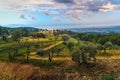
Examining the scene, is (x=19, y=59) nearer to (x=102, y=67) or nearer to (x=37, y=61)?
(x=37, y=61)

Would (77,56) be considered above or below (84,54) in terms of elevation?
below

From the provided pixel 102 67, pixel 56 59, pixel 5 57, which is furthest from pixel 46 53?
pixel 102 67

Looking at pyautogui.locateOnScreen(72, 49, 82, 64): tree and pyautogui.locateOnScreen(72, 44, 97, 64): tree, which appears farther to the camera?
pyautogui.locateOnScreen(72, 44, 97, 64): tree

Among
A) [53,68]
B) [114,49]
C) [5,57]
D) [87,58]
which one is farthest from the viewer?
[114,49]

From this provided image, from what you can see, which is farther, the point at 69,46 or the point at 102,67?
the point at 69,46

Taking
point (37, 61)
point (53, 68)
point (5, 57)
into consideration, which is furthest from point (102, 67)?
point (5, 57)

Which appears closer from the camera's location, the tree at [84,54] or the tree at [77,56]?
the tree at [77,56]

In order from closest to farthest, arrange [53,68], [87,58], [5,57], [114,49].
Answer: [53,68] → [87,58] → [5,57] → [114,49]

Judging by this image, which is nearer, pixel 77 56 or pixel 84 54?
pixel 77 56

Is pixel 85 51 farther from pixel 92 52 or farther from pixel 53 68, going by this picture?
pixel 53 68
